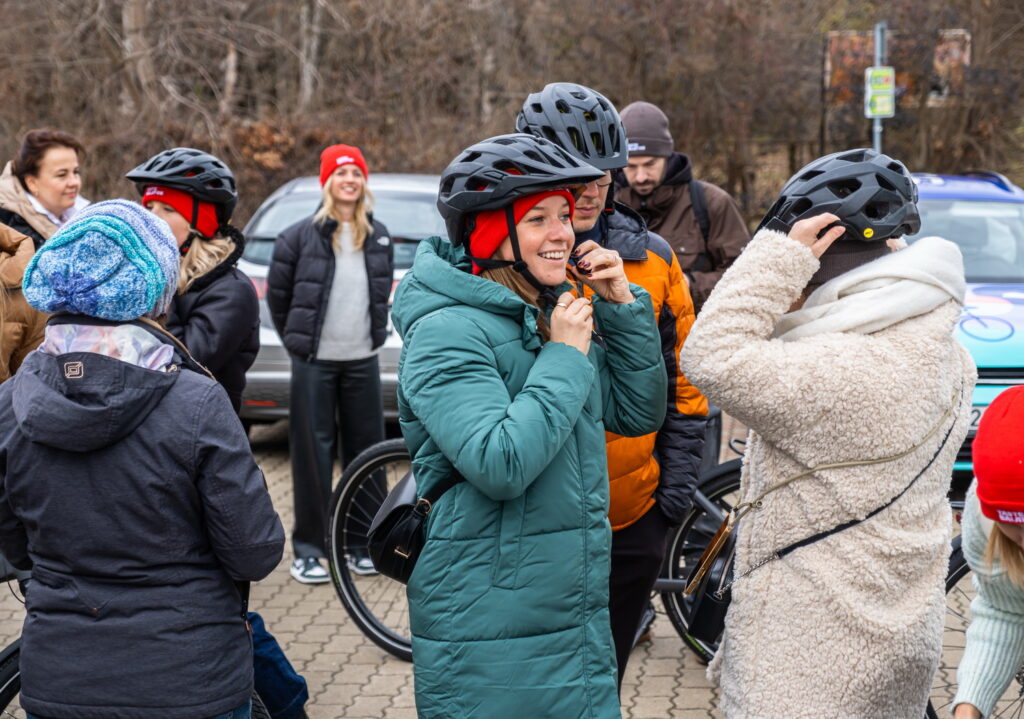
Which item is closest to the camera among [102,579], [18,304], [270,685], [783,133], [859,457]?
[859,457]

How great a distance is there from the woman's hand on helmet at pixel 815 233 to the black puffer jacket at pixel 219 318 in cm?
251

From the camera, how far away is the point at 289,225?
866 centimetres

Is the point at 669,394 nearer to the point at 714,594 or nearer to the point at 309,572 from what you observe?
the point at 714,594

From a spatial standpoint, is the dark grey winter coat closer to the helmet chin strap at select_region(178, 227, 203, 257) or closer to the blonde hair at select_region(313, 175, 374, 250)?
the helmet chin strap at select_region(178, 227, 203, 257)

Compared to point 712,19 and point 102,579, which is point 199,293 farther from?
point 712,19

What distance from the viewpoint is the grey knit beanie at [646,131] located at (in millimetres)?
5566

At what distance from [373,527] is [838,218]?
123 cm

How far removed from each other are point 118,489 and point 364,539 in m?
2.79

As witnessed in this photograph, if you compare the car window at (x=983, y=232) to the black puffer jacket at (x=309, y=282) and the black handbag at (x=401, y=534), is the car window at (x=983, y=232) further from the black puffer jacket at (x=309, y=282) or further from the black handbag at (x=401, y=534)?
the black handbag at (x=401, y=534)

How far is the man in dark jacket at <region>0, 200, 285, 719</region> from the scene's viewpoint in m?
2.66

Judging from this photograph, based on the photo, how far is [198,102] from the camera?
1734cm

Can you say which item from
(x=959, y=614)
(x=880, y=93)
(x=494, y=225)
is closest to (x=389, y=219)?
(x=959, y=614)

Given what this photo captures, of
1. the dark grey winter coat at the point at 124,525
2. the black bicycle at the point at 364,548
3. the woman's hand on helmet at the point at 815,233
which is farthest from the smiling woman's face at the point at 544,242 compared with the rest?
the black bicycle at the point at 364,548

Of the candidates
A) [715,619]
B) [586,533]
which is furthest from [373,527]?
[715,619]
